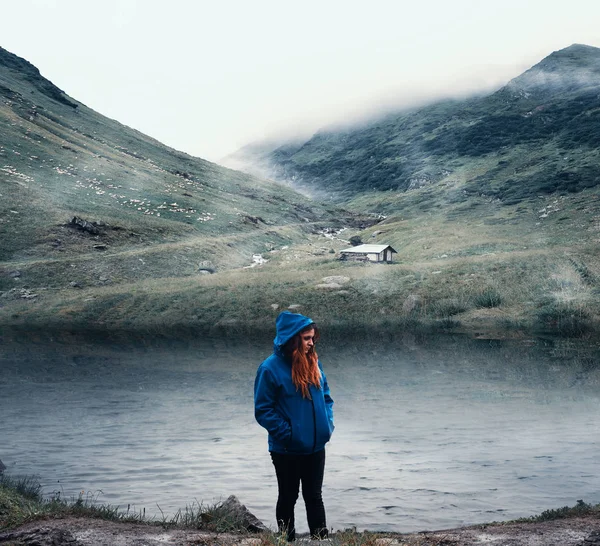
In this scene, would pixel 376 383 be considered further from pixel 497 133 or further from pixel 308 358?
pixel 497 133

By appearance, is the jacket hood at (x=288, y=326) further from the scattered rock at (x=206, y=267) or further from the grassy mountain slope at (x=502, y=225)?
the scattered rock at (x=206, y=267)

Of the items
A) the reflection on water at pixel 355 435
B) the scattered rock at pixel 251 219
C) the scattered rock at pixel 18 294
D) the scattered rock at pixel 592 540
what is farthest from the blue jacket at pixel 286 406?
the scattered rock at pixel 251 219

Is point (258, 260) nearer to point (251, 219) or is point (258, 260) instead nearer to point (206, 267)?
point (206, 267)

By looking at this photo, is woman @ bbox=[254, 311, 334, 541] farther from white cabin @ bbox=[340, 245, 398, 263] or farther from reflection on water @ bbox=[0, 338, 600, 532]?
white cabin @ bbox=[340, 245, 398, 263]

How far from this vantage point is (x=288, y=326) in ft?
23.7

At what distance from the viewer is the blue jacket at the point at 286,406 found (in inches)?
281

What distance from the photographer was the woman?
717cm

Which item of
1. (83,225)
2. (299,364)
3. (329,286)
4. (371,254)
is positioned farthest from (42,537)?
(83,225)

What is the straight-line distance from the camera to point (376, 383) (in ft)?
75.2

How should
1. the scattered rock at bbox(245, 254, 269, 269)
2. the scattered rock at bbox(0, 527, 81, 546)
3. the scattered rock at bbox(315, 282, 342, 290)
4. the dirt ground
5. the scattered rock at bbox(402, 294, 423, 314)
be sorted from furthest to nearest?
the scattered rock at bbox(245, 254, 269, 269)
the scattered rock at bbox(315, 282, 342, 290)
the scattered rock at bbox(402, 294, 423, 314)
the dirt ground
the scattered rock at bbox(0, 527, 81, 546)

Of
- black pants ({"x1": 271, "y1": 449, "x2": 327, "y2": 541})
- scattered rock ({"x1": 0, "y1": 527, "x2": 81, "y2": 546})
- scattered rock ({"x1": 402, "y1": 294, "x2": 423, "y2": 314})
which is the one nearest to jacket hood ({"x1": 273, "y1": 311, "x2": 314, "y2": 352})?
black pants ({"x1": 271, "y1": 449, "x2": 327, "y2": 541})

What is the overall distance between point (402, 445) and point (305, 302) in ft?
93.8

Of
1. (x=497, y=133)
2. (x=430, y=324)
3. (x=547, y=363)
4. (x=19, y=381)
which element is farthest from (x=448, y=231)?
(x=497, y=133)

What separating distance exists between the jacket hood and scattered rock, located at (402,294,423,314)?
111 ft
